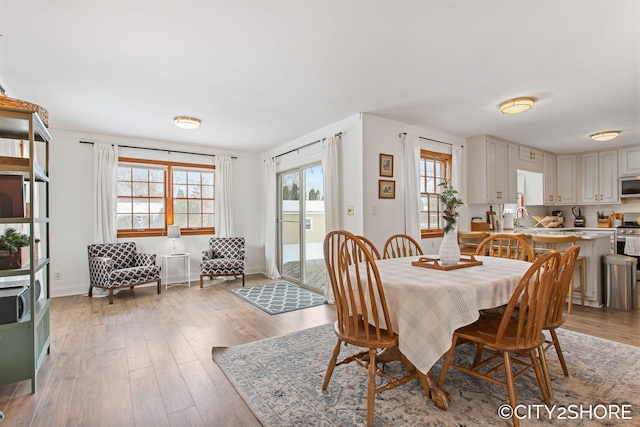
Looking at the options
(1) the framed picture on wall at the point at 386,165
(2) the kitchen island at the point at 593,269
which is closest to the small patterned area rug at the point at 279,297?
(1) the framed picture on wall at the point at 386,165

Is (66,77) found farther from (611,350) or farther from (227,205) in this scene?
(611,350)

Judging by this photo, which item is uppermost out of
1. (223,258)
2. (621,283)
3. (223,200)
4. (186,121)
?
(186,121)

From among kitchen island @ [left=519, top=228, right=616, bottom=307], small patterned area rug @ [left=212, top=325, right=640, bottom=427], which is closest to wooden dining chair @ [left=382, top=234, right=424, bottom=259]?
small patterned area rug @ [left=212, top=325, right=640, bottom=427]

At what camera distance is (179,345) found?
2.89 m

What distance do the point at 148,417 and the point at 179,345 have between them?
1.08 m

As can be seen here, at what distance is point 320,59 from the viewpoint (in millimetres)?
2625

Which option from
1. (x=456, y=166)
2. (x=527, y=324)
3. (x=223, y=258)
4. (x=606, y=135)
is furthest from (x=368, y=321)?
(x=606, y=135)

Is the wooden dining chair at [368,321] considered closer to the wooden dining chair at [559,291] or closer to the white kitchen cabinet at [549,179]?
the wooden dining chair at [559,291]

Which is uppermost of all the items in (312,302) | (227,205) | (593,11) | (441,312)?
(593,11)

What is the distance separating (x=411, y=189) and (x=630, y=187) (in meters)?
4.78

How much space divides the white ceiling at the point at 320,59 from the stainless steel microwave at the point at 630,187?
225cm

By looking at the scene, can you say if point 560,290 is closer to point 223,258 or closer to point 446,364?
point 446,364

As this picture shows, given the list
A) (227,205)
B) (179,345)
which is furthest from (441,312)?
(227,205)

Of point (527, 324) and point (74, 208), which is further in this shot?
→ point (74, 208)
